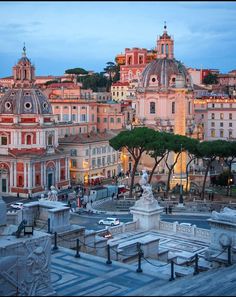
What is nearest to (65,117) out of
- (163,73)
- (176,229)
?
(163,73)

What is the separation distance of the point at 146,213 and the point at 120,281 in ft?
39.6

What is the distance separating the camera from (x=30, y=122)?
54.7 m

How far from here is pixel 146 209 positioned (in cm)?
2750

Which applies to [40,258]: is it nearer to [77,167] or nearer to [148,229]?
[148,229]

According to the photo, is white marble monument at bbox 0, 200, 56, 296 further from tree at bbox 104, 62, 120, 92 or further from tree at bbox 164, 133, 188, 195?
tree at bbox 104, 62, 120, 92

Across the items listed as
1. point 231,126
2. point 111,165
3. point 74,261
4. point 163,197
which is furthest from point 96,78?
point 74,261

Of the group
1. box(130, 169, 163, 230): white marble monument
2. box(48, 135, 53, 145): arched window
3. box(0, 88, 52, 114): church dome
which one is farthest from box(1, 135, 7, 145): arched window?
box(130, 169, 163, 230): white marble monument

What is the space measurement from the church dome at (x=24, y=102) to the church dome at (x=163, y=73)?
21.2 meters

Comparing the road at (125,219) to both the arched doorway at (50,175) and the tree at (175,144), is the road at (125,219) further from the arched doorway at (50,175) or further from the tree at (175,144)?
the arched doorway at (50,175)

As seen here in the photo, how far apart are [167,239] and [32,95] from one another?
32.1 meters

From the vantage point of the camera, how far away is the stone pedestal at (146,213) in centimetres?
2766

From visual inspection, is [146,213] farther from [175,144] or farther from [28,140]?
[28,140]

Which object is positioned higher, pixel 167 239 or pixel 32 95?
pixel 32 95

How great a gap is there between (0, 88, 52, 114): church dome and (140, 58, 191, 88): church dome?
69.6 feet
